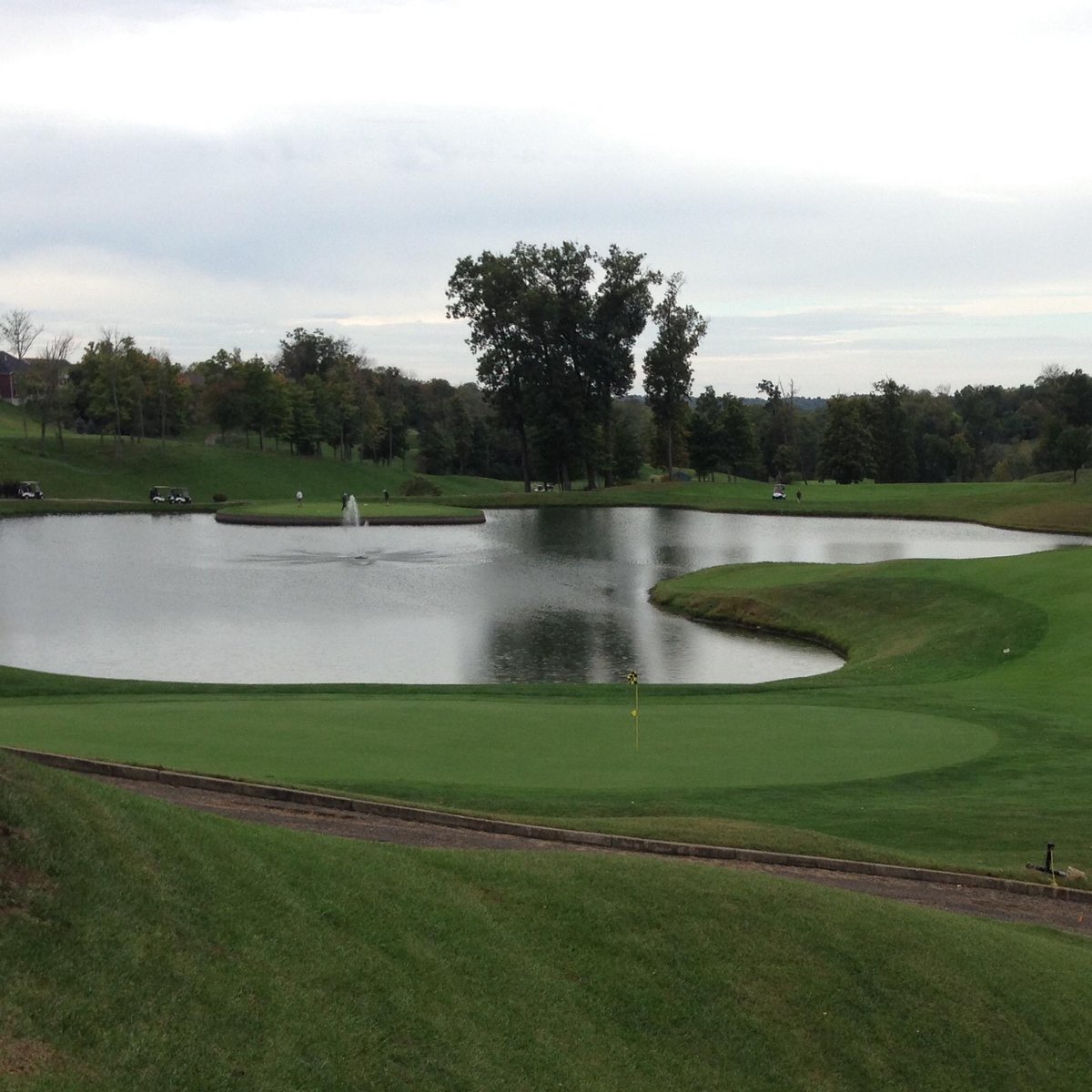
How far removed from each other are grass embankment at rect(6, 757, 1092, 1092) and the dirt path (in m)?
1.24

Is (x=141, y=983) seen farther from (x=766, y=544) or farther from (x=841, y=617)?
(x=766, y=544)

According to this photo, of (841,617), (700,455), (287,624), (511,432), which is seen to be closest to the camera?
(287,624)

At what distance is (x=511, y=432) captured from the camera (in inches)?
5689

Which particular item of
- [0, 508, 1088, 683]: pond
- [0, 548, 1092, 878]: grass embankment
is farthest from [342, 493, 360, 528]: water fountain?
[0, 548, 1092, 878]: grass embankment

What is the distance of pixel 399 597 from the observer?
1999 inches

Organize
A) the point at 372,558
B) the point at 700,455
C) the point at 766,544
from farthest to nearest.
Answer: the point at 700,455, the point at 766,544, the point at 372,558

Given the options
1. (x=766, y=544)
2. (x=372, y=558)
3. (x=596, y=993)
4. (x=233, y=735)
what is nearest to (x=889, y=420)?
(x=766, y=544)

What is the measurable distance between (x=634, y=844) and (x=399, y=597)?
3524 centimetres

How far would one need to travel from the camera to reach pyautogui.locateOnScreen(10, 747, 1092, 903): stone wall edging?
53.1ft

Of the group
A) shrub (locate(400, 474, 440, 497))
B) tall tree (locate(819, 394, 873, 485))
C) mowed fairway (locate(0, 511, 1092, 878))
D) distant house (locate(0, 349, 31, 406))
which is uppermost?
distant house (locate(0, 349, 31, 406))

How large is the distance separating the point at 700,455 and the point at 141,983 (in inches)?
4619

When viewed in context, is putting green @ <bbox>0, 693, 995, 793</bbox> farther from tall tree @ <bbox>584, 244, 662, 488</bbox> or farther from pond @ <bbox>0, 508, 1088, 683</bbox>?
tall tree @ <bbox>584, 244, 662, 488</bbox>

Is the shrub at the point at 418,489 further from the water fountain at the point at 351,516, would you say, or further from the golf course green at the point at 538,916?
the golf course green at the point at 538,916

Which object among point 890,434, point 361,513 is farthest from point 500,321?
point 890,434
